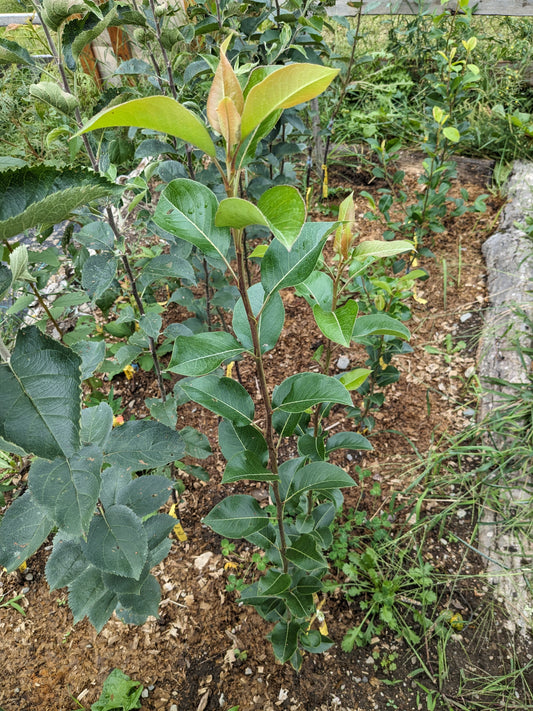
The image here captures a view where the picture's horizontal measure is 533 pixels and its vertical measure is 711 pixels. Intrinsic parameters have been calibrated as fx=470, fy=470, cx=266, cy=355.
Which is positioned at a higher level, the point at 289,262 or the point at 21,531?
the point at 289,262

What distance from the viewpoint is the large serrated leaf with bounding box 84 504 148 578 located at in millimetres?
1058

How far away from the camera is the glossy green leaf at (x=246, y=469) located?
0.95 m

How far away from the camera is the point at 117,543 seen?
110 cm

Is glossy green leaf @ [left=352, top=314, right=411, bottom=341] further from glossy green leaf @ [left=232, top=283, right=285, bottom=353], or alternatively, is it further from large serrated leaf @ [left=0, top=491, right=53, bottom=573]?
large serrated leaf @ [left=0, top=491, right=53, bottom=573]

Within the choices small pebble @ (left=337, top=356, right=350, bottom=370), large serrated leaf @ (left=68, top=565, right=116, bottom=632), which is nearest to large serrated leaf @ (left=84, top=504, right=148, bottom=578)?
large serrated leaf @ (left=68, top=565, right=116, bottom=632)

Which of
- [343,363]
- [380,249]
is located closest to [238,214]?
[380,249]

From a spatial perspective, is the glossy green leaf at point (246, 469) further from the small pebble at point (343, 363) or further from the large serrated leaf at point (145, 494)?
the small pebble at point (343, 363)

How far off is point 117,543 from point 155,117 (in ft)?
3.05

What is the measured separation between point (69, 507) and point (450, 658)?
1503 millimetres

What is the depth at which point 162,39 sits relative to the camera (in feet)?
5.12

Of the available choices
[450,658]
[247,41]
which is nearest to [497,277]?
[247,41]

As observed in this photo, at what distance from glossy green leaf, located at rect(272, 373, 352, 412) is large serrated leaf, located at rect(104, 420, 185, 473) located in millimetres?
392

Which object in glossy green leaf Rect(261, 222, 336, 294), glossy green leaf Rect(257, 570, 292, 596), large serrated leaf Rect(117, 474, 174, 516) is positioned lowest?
glossy green leaf Rect(257, 570, 292, 596)

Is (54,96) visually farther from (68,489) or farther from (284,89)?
(68,489)
